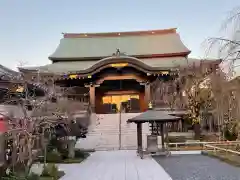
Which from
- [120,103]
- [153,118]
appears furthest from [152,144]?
[120,103]

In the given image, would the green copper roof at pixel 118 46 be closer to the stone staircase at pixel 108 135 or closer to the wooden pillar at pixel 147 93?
the wooden pillar at pixel 147 93

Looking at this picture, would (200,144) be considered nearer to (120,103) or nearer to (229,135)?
Result: (229,135)

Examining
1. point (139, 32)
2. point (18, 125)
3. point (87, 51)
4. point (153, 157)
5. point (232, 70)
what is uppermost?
point (139, 32)

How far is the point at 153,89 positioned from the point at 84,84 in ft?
20.6

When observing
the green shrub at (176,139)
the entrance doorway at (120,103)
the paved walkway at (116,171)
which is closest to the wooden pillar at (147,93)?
the entrance doorway at (120,103)

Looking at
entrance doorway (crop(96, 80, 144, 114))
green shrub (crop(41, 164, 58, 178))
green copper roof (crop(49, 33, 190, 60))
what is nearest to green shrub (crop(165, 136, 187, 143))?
entrance doorway (crop(96, 80, 144, 114))

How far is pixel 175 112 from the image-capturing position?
77.6 feet

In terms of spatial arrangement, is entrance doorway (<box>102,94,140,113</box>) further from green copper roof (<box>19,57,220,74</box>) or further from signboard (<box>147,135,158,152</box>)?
signboard (<box>147,135,158,152</box>)

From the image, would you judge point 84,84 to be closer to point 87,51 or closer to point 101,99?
point 101,99

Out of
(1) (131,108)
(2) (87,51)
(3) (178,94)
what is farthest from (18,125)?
(2) (87,51)

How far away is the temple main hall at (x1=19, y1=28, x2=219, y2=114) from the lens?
27672mm

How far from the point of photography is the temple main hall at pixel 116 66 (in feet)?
90.8

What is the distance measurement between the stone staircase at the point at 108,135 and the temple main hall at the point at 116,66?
133 inches

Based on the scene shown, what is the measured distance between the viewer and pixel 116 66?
28.0 m
